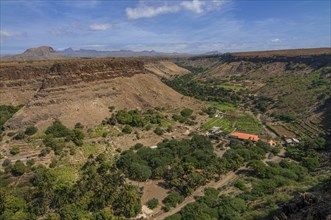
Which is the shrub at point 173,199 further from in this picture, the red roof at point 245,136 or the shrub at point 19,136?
the red roof at point 245,136

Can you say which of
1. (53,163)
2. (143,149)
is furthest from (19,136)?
(143,149)

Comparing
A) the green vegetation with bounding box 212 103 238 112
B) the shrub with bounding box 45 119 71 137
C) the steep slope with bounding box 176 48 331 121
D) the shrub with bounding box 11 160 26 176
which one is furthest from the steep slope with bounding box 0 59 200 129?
the steep slope with bounding box 176 48 331 121

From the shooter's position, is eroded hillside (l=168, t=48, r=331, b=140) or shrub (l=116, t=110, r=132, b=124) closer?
shrub (l=116, t=110, r=132, b=124)

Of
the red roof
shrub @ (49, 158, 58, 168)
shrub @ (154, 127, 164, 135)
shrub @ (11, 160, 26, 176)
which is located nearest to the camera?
shrub @ (11, 160, 26, 176)

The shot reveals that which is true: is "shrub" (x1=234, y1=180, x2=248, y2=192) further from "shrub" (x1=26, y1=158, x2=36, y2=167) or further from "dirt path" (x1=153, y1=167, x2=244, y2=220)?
"shrub" (x1=26, y1=158, x2=36, y2=167)

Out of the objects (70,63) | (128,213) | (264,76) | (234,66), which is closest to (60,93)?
(70,63)

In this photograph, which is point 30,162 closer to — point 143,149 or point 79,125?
point 79,125

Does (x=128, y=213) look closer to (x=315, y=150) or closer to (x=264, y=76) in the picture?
(x=315, y=150)
